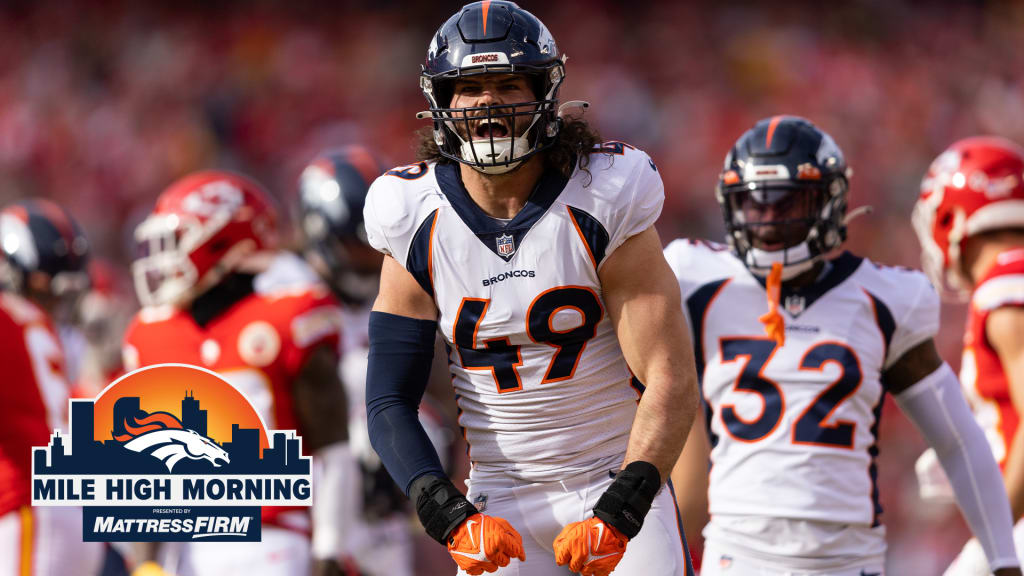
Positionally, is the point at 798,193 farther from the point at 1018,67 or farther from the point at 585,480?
the point at 1018,67

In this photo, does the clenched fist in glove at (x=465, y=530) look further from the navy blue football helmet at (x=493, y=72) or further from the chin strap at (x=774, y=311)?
the chin strap at (x=774, y=311)

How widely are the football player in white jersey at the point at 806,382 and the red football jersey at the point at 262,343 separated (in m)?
1.43

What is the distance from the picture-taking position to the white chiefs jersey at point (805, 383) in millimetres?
3764

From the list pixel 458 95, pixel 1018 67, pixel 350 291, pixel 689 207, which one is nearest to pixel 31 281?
pixel 350 291

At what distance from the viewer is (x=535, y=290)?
2.94 metres

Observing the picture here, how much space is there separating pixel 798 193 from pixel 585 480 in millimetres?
1403

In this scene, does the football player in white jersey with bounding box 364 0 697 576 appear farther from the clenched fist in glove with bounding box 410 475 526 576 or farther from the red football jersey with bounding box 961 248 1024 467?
the red football jersey with bounding box 961 248 1024 467

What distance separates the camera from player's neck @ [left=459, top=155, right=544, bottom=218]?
9.91ft

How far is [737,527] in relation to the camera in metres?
3.81

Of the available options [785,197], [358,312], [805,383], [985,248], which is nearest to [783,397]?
[805,383]

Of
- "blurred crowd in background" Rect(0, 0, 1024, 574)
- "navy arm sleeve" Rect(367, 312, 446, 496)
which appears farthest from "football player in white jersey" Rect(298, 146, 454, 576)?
"blurred crowd in background" Rect(0, 0, 1024, 574)

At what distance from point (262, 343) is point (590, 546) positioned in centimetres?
223

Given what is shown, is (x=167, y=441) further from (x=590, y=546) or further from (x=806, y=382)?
(x=806, y=382)

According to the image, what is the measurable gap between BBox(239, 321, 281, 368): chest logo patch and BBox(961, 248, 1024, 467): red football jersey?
2.57m
